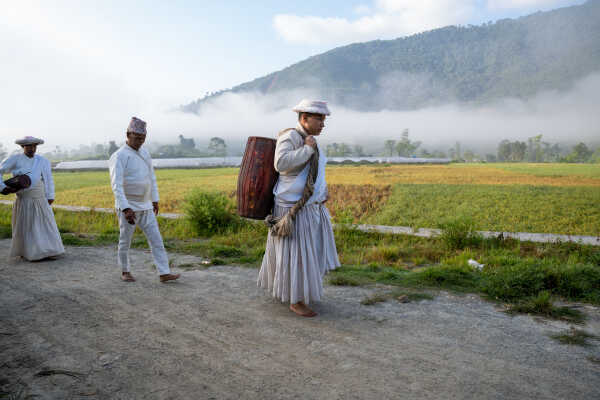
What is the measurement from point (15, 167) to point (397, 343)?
6.19m

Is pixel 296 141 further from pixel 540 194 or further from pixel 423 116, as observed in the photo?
pixel 423 116

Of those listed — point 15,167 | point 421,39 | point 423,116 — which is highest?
point 421,39

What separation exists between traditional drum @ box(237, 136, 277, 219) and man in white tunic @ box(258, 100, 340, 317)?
0.36 feet

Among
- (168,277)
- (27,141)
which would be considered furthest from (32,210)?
(168,277)

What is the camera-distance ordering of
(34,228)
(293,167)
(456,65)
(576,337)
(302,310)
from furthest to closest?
(456,65), (34,228), (302,310), (293,167), (576,337)

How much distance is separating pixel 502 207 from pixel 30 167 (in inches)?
364

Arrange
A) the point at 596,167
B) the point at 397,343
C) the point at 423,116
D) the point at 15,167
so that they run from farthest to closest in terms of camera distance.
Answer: the point at 423,116
the point at 596,167
the point at 15,167
the point at 397,343

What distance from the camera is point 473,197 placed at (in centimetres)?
981

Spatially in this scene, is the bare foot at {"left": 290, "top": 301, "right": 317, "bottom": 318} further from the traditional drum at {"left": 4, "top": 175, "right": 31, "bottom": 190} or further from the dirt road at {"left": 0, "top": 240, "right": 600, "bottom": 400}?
the traditional drum at {"left": 4, "top": 175, "right": 31, "bottom": 190}

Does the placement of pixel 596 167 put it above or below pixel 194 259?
above

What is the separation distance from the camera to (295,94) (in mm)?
140375

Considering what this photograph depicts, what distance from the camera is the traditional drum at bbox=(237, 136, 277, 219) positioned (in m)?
3.94

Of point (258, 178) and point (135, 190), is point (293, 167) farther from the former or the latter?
point (135, 190)

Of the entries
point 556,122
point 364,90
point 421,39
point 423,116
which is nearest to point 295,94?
point 364,90
